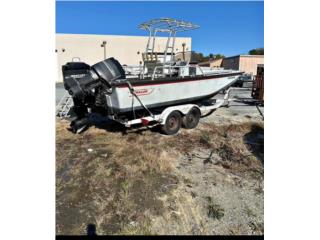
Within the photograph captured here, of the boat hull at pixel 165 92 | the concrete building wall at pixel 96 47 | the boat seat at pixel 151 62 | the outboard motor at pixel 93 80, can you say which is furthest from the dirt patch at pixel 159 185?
the concrete building wall at pixel 96 47

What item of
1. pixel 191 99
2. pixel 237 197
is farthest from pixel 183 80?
pixel 237 197

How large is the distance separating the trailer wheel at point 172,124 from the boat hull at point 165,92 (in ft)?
0.98

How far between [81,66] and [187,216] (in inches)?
152

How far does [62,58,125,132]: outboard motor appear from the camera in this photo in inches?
172

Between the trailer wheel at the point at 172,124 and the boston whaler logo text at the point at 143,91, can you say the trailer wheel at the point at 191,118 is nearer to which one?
the trailer wheel at the point at 172,124

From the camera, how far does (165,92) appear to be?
5.03m

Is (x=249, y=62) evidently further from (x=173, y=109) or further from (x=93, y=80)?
(x=93, y=80)

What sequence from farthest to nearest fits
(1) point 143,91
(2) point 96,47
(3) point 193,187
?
(2) point 96,47 → (1) point 143,91 → (3) point 193,187

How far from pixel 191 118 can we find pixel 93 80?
2367mm

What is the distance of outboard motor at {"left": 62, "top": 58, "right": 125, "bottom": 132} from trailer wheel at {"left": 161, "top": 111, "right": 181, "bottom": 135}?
127 centimetres

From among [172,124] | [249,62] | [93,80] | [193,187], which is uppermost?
[249,62]

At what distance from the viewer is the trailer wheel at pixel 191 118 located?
542 centimetres

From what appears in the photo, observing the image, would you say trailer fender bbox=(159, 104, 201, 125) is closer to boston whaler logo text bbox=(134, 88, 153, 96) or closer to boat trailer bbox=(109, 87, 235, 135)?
boat trailer bbox=(109, 87, 235, 135)

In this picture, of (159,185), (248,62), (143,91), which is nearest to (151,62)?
(143,91)
